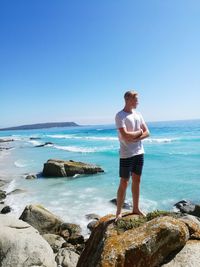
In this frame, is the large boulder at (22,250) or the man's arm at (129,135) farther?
the large boulder at (22,250)

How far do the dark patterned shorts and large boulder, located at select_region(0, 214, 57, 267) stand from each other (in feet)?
7.77

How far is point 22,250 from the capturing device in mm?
6879

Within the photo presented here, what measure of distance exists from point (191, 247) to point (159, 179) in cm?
1790

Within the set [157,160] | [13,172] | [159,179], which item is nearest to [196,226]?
[159,179]

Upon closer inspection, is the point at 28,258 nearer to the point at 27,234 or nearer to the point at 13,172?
the point at 27,234

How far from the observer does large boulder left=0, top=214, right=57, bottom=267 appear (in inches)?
267

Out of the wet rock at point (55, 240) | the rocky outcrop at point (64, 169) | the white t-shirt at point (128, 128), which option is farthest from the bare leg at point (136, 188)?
the rocky outcrop at point (64, 169)

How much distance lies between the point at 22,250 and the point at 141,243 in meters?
2.93

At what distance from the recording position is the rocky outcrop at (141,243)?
498 cm

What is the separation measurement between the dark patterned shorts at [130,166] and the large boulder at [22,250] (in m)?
2.37

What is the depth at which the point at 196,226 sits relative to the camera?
233 inches

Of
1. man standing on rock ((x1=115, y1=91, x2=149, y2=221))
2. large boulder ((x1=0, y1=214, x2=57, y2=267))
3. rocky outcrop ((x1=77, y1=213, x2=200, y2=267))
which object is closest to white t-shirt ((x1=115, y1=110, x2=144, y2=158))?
man standing on rock ((x1=115, y1=91, x2=149, y2=221))

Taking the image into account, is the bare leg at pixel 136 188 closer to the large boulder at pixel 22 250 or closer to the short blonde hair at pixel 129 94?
Answer: the short blonde hair at pixel 129 94

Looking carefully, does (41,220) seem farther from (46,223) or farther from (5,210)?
(5,210)
